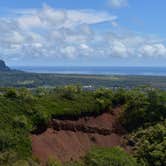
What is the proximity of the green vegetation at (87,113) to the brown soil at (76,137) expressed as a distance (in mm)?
730

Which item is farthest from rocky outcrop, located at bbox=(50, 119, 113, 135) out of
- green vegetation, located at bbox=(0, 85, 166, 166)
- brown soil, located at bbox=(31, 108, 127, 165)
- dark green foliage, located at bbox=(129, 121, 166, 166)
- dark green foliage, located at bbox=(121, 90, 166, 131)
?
dark green foliage, located at bbox=(121, 90, 166, 131)

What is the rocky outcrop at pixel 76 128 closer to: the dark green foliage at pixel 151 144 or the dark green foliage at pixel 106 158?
the dark green foliage at pixel 151 144

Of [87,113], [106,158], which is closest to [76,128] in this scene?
[87,113]

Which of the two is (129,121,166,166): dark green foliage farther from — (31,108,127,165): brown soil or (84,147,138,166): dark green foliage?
(84,147,138,166): dark green foliage

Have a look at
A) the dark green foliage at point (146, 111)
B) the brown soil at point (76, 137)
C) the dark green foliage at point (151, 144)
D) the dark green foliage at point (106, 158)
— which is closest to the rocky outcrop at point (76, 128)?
the brown soil at point (76, 137)

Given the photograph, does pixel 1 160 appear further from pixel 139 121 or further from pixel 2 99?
pixel 139 121

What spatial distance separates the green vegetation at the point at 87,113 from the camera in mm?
30484

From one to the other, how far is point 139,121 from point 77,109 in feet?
20.7

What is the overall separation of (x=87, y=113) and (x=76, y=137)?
3950 millimetres

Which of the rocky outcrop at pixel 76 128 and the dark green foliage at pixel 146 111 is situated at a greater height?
the dark green foliage at pixel 146 111

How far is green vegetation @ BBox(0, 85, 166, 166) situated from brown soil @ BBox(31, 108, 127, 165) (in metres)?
0.73

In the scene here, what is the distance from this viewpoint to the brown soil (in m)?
35.5

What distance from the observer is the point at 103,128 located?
42.0m

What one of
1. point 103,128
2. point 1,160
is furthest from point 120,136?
point 1,160
